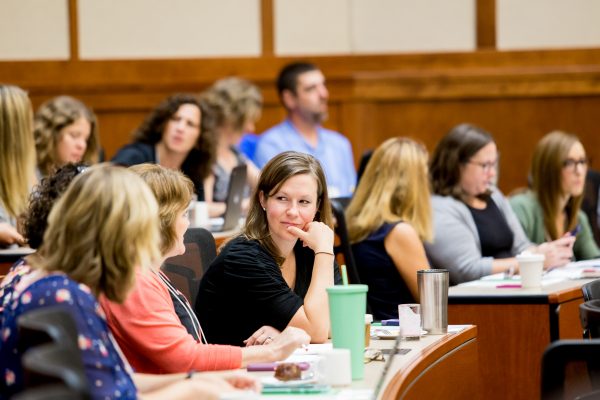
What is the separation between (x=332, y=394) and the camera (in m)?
2.35

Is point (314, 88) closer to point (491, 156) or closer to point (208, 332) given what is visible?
point (491, 156)

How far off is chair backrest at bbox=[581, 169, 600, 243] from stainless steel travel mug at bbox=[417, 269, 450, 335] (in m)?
2.97

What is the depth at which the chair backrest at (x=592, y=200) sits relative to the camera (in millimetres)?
5980

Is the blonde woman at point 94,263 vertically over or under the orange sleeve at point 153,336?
over

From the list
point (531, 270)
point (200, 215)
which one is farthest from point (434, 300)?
point (200, 215)

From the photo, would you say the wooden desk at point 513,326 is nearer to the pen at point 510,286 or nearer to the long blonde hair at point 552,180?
the pen at point 510,286

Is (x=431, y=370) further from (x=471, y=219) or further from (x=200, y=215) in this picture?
(x=200, y=215)

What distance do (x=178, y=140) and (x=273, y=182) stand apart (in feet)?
9.02

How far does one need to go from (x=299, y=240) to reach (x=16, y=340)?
1.43 m

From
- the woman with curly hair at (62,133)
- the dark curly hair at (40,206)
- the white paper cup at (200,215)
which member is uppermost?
the woman with curly hair at (62,133)

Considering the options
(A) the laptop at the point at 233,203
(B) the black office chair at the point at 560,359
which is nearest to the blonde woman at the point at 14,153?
(A) the laptop at the point at 233,203

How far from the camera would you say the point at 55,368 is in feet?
5.45

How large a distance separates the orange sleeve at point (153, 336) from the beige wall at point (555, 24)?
5.23 meters

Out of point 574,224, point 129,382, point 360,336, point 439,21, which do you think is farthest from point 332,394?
point 439,21
